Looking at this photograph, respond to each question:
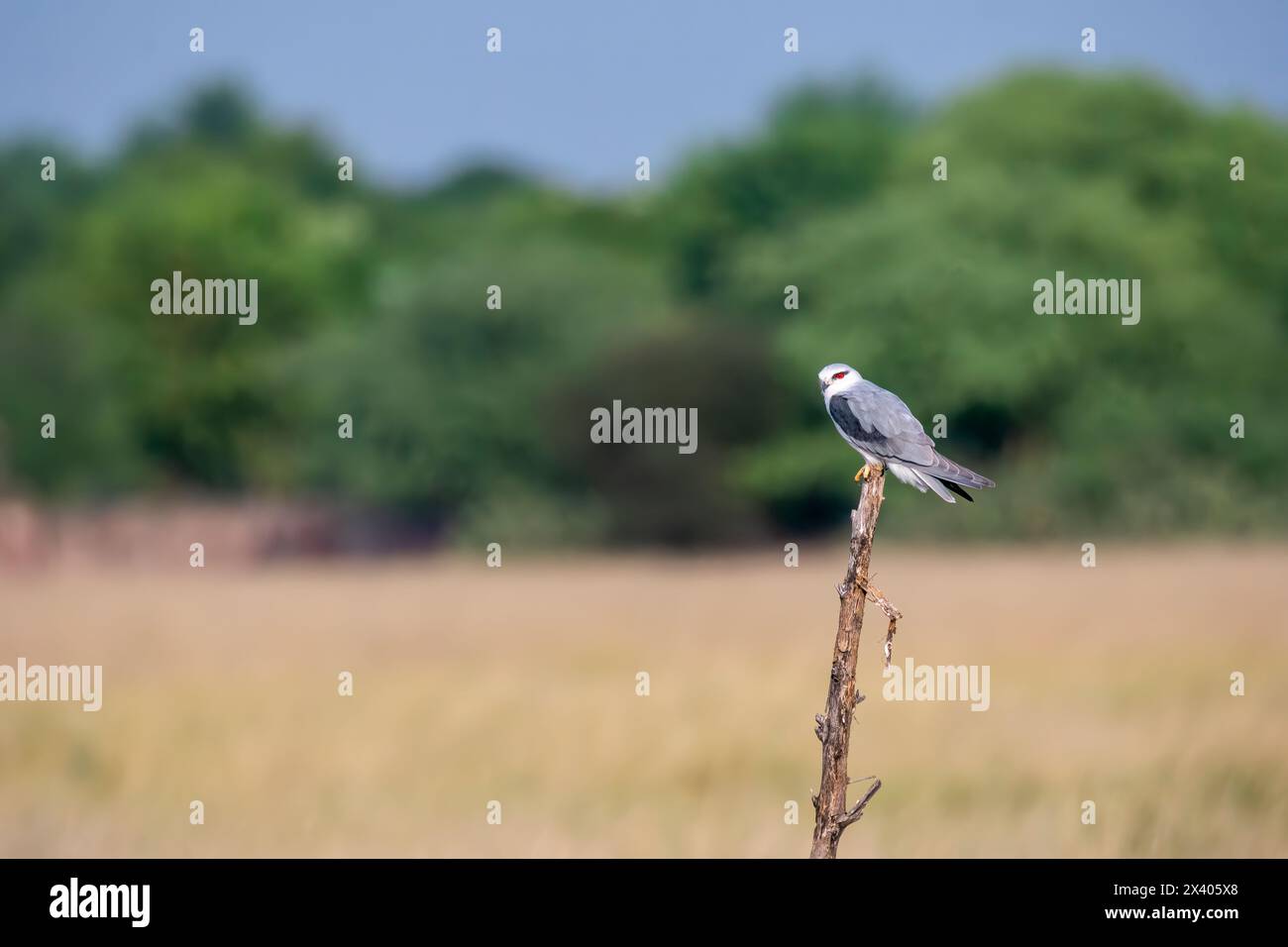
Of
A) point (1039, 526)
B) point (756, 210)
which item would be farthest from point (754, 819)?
point (756, 210)

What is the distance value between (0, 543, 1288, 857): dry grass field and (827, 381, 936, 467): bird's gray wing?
5966 mm

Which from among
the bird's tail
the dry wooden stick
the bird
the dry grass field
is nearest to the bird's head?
the bird

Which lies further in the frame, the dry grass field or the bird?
the dry grass field

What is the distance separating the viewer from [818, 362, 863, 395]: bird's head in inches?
237

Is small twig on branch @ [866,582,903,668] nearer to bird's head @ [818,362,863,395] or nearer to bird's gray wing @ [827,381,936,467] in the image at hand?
bird's gray wing @ [827,381,936,467]

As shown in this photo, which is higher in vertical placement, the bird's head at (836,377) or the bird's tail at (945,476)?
the bird's head at (836,377)

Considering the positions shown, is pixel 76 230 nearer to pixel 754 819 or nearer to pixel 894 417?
pixel 754 819

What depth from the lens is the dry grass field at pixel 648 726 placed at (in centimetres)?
1228

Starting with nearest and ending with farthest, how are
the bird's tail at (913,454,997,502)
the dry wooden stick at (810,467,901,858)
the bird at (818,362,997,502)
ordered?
the dry wooden stick at (810,467,901,858) → the bird's tail at (913,454,997,502) → the bird at (818,362,997,502)

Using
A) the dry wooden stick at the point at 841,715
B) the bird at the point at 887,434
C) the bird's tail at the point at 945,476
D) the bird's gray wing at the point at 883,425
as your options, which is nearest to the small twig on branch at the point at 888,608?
the dry wooden stick at the point at 841,715

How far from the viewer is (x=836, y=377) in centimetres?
618

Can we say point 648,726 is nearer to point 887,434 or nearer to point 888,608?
point 887,434

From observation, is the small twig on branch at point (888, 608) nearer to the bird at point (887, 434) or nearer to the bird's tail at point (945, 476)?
the bird's tail at point (945, 476)

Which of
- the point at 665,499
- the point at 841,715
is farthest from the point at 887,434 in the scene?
the point at 665,499
